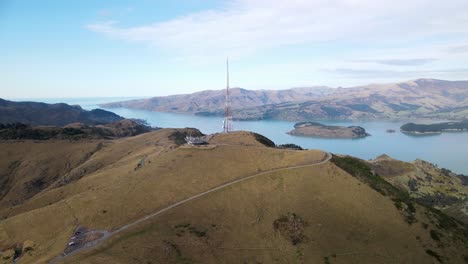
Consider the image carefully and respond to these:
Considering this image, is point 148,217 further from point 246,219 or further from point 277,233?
point 277,233

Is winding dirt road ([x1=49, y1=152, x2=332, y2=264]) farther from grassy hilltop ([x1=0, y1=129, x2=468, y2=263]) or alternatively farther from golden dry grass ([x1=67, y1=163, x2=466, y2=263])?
golden dry grass ([x1=67, y1=163, x2=466, y2=263])

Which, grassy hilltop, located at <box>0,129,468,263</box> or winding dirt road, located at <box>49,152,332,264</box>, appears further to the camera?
grassy hilltop, located at <box>0,129,468,263</box>

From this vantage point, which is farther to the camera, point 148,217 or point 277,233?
point 277,233

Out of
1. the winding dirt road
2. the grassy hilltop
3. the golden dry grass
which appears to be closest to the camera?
the winding dirt road

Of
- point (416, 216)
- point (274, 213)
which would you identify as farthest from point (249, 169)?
point (416, 216)

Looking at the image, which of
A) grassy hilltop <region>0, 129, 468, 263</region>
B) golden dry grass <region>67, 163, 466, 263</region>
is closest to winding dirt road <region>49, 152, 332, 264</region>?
grassy hilltop <region>0, 129, 468, 263</region>

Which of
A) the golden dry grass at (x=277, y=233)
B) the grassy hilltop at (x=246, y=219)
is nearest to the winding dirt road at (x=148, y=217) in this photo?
the grassy hilltop at (x=246, y=219)

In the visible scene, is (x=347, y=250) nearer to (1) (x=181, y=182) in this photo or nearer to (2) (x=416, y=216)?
(2) (x=416, y=216)

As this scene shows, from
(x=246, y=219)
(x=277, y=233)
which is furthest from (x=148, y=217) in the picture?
(x=277, y=233)
